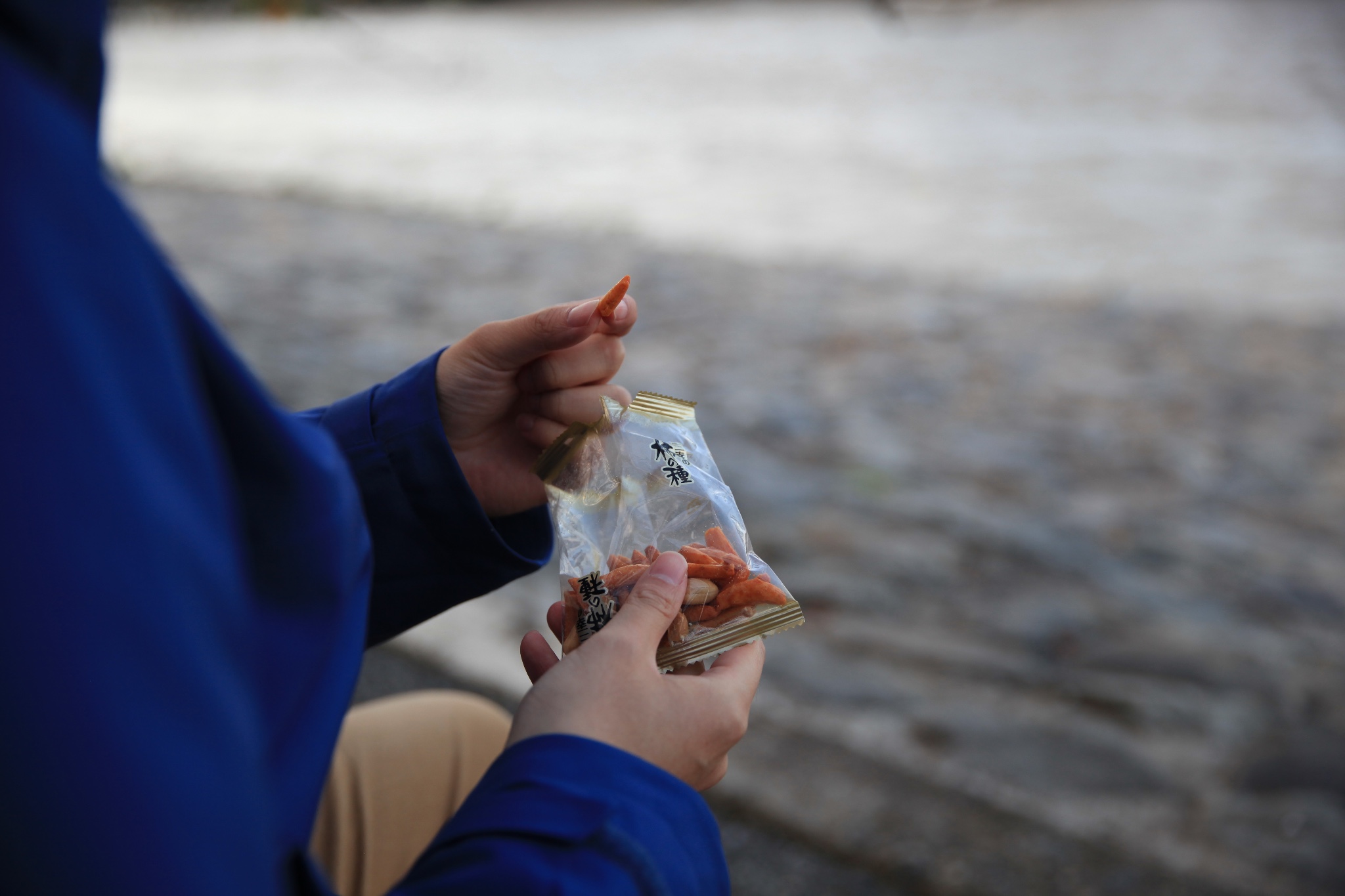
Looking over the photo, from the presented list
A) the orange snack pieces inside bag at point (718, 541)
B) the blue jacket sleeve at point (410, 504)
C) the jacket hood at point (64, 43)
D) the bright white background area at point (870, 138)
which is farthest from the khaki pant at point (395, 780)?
the bright white background area at point (870, 138)

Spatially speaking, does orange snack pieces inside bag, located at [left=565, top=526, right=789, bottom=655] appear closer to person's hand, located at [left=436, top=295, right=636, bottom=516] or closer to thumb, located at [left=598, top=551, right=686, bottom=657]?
thumb, located at [left=598, top=551, right=686, bottom=657]

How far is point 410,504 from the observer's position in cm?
123

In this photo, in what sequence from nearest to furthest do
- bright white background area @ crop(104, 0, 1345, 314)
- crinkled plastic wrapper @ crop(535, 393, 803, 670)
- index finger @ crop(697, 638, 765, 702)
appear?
1. index finger @ crop(697, 638, 765, 702)
2. crinkled plastic wrapper @ crop(535, 393, 803, 670)
3. bright white background area @ crop(104, 0, 1345, 314)

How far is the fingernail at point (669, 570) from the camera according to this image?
1.00m

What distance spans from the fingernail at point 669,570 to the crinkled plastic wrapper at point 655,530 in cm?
6

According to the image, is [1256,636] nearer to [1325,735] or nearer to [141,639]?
[1325,735]

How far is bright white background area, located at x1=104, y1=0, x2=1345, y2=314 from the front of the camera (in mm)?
7020

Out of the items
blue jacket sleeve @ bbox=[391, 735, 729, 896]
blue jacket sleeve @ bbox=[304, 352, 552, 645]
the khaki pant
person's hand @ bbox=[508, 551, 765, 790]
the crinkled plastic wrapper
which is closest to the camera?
blue jacket sleeve @ bbox=[391, 735, 729, 896]

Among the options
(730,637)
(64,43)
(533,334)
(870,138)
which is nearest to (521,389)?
(533,334)

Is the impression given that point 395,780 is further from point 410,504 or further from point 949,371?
point 949,371

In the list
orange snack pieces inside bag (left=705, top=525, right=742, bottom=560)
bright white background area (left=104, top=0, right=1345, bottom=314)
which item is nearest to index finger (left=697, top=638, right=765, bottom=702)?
orange snack pieces inside bag (left=705, top=525, right=742, bottom=560)

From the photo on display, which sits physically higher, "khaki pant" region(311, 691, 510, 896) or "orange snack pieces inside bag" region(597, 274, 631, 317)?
"orange snack pieces inside bag" region(597, 274, 631, 317)

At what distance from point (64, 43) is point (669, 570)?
677mm

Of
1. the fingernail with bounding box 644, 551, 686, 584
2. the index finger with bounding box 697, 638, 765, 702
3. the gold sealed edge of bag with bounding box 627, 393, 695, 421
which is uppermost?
Answer: the gold sealed edge of bag with bounding box 627, 393, 695, 421
